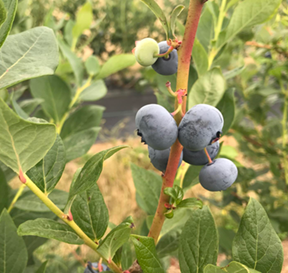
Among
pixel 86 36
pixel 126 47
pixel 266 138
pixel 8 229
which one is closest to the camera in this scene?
pixel 8 229

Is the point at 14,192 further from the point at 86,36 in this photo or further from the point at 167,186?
the point at 86,36

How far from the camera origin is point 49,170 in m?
0.41

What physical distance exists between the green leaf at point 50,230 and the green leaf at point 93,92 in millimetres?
546

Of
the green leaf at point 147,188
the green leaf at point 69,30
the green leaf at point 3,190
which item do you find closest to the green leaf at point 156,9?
the green leaf at point 147,188

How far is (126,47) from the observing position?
5262 mm

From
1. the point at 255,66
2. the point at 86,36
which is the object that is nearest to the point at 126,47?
the point at 86,36

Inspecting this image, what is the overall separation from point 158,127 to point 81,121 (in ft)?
1.67

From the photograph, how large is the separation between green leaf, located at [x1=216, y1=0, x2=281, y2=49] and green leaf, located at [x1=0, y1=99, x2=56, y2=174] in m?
0.43

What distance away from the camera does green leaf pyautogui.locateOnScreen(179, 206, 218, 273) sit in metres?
0.40

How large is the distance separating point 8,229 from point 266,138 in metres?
1.21

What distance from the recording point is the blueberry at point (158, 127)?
328 millimetres

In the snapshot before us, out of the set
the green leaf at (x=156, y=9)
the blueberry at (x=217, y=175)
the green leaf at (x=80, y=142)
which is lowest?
the green leaf at (x=80, y=142)

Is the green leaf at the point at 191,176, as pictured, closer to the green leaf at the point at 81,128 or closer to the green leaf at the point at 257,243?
the green leaf at the point at 257,243

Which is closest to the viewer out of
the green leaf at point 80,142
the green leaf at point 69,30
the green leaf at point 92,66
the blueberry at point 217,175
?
the blueberry at point 217,175
